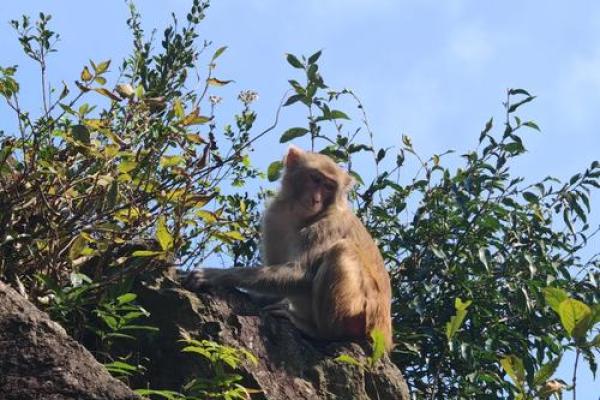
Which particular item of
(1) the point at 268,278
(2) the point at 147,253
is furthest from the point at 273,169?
(2) the point at 147,253

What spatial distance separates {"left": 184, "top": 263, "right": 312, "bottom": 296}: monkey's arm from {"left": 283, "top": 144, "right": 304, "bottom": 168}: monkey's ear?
1.33 m

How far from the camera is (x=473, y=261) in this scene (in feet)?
26.7

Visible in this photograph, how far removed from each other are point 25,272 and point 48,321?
1.14 m

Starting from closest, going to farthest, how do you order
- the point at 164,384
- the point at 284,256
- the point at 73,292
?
the point at 73,292 → the point at 164,384 → the point at 284,256

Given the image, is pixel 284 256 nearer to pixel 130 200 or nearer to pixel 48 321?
pixel 130 200

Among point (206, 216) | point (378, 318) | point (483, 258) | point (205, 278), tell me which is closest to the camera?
point (206, 216)

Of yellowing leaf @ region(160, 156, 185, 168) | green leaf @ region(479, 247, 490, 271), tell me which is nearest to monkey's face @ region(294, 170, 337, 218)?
green leaf @ region(479, 247, 490, 271)

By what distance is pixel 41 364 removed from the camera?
4.41 m

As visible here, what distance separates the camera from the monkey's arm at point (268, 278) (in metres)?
7.20

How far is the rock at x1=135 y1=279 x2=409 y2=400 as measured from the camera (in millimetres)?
5797

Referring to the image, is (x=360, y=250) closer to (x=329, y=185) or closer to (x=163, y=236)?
(x=329, y=185)

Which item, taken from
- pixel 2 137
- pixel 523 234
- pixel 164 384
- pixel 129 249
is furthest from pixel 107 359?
pixel 523 234

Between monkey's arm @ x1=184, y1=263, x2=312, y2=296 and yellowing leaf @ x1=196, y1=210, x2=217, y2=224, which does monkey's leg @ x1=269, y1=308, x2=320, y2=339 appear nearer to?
monkey's arm @ x1=184, y1=263, x2=312, y2=296

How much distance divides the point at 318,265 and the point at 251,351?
7.23 ft
